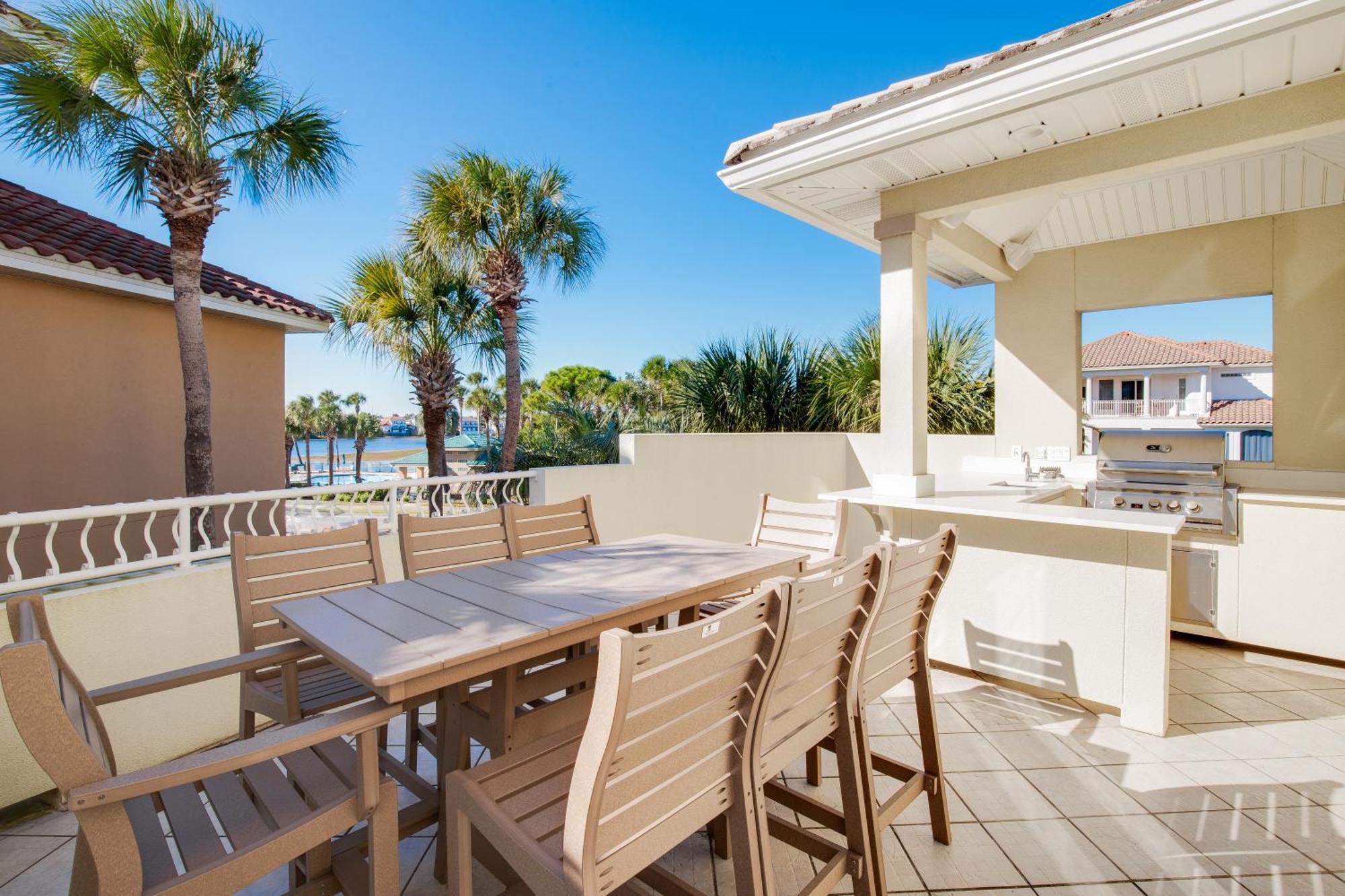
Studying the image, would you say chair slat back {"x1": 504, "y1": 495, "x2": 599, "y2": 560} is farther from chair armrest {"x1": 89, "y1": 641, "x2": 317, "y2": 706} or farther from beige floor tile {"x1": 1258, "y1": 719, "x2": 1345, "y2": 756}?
beige floor tile {"x1": 1258, "y1": 719, "x2": 1345, "y2": 756}

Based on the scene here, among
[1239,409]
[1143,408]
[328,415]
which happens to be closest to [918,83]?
[1143,408]

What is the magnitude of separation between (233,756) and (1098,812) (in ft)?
8.78

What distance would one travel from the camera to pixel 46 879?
203 cm

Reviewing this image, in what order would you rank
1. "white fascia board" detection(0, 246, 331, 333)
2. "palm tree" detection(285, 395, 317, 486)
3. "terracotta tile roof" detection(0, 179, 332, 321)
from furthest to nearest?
1. "palm tree" detection(285, 395, 317, 486)
2. "terracotta tile roof" detection(0, 179, 332, 321)
3. "white fascia board" detection(0, 246, 331, 333)

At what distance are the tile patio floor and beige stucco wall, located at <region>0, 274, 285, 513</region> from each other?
12.8 feet

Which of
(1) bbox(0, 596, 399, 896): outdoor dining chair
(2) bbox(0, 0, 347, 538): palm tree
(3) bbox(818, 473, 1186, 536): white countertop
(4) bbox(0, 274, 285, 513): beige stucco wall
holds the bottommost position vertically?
(1) bbox(0, 596, 399, 896): outdoor dining chair

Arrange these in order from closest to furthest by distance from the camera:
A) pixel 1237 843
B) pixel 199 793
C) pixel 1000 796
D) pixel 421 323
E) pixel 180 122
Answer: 1. pixel 199 793
2. pixel 1237 843
3. pixel 1000 796
4. pixel 180 122
5. pixel 421 323

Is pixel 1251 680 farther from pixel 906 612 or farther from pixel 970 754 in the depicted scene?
pixel 906 612

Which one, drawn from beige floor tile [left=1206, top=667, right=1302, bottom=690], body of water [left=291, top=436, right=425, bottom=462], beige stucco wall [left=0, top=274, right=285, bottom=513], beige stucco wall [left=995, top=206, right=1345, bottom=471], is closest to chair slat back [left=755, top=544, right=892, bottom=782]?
beige floor tile [left=1206, top=667, right=1302, bottom=690]

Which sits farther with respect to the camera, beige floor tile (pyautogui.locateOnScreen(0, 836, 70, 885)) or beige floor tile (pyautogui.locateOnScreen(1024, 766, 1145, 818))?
beige floor tile (pyautogui.locateOnScreen(1024, 766, 1145, 818))

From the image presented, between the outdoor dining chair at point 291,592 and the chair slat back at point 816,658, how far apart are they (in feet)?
4.62

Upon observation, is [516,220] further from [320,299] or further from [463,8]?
[463,8]

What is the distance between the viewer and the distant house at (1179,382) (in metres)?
17.7

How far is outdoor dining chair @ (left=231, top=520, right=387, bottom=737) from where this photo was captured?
2.05 metres
